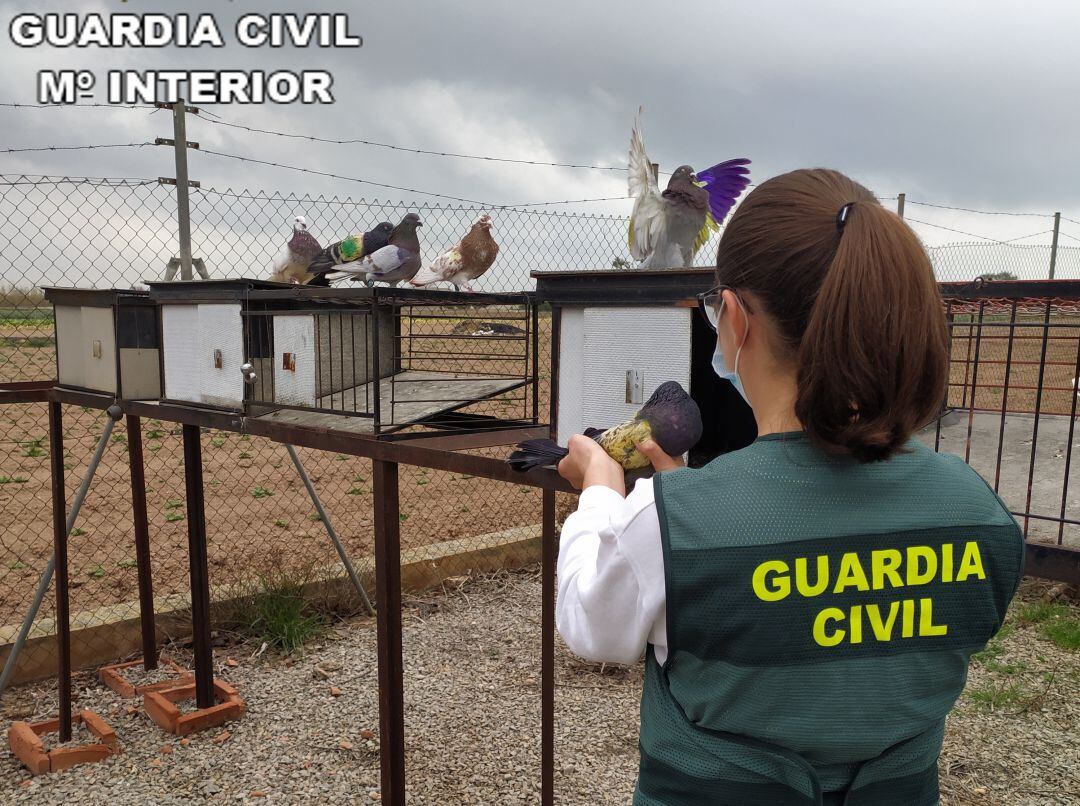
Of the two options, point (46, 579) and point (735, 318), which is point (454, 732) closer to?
point (46, 579)

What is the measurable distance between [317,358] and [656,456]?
1702mm

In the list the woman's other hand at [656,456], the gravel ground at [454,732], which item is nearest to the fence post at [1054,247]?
the gravel ground at [454,732]

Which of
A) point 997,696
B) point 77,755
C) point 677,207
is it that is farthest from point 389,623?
point 997,696

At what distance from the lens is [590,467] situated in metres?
1.14

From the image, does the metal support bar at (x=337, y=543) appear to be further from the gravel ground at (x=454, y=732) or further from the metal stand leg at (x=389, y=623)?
the metal stand leg at (x=389, y=623)

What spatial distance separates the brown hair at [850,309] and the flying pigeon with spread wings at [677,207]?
1047 millimetres

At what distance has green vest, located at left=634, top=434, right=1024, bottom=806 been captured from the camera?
0.84 m

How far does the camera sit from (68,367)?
3809 mm

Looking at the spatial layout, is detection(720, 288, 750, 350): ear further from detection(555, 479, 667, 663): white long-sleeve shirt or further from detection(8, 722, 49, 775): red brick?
detection(8, 722, 49, 775): red brick

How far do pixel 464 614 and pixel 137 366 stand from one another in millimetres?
2542

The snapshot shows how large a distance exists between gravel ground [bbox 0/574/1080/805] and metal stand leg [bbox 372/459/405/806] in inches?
39.0

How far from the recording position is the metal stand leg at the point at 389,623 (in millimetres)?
2357

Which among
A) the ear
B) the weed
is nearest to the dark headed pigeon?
the ear

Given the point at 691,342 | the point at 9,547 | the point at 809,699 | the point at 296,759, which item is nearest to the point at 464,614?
the point at 296,759
